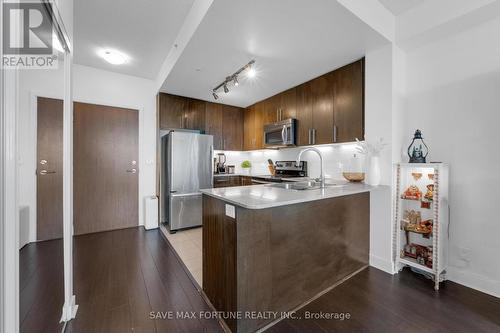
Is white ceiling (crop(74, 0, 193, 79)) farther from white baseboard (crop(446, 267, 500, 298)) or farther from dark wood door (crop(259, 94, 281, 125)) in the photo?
white baseboard (crop(446, 267, 500, 298))

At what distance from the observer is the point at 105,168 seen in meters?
3.57

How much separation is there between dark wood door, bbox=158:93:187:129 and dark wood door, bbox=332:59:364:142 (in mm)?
2682

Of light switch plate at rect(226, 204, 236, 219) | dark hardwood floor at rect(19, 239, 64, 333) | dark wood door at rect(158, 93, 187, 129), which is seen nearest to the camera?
dark hardwood floor at rect(19, 239, 64, 333)

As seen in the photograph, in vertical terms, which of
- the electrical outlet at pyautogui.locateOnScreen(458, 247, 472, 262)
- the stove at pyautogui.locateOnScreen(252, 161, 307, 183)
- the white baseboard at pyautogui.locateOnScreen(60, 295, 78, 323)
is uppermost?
the stove at pyautogui.locateOnScreen(252, 161, 307, 183)

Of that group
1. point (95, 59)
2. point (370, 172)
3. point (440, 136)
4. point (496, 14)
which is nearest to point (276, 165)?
point (370, 172)

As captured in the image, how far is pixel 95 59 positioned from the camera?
317 cm

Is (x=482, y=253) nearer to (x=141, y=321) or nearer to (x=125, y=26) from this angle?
(x=141, y=321)

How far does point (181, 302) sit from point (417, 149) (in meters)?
2.74

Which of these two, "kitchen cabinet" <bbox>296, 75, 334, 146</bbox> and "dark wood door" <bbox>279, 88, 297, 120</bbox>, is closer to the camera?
"kitchen cabinet" <bbox>296, 75, 334, 146</bbox>

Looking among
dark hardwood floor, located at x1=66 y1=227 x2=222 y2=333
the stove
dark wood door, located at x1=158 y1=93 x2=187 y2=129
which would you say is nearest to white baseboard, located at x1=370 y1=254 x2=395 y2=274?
the stove

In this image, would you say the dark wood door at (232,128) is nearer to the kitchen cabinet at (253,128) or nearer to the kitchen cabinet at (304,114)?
the kitchen cabinet at (253,128)

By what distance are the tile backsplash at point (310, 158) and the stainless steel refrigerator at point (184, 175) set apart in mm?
991

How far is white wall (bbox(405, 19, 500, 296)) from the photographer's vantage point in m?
1.87

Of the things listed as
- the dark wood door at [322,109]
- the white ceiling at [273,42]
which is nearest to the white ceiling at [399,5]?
the white ceiling at [273,42]
